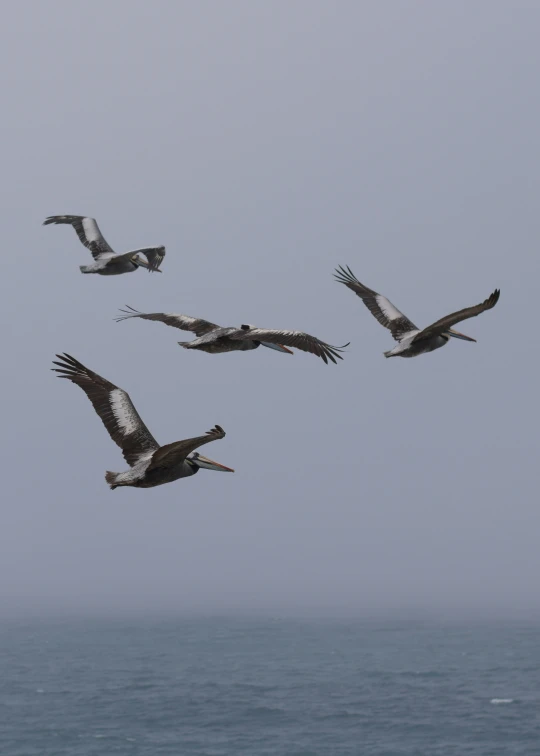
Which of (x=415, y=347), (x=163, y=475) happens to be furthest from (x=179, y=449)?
(x=415, y=347)

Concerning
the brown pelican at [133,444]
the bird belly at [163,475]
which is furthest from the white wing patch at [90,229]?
the bird belly at [163,475]

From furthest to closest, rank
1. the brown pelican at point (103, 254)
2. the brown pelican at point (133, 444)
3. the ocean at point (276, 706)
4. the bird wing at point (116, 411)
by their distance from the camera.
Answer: the ocean at point (276, 706), the brown pelican at point (103, 254), the bird wing at point (116, 411), the brown pelican at point (133, 444)

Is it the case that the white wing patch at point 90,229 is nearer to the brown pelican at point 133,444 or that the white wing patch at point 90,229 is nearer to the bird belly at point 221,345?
the bird belly at point 221,345

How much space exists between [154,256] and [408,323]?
8.70 meters

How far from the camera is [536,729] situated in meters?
130

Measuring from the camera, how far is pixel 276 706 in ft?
494

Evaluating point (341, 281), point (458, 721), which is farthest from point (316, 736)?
point (341, 281)

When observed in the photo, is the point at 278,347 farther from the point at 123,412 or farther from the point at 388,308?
the point at 123,412

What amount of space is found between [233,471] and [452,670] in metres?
173

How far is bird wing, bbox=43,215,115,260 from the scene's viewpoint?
31766 millimetres

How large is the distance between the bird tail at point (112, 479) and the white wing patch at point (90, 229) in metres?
16.8

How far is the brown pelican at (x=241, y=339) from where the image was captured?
21.9 meters

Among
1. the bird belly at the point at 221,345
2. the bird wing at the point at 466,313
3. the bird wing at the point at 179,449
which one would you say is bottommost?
the bird wing at the point at 179,449

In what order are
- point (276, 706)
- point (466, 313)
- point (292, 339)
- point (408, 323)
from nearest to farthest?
point (466, 313) < point (292, 339) < point (408, 323) < point (276, 706)
